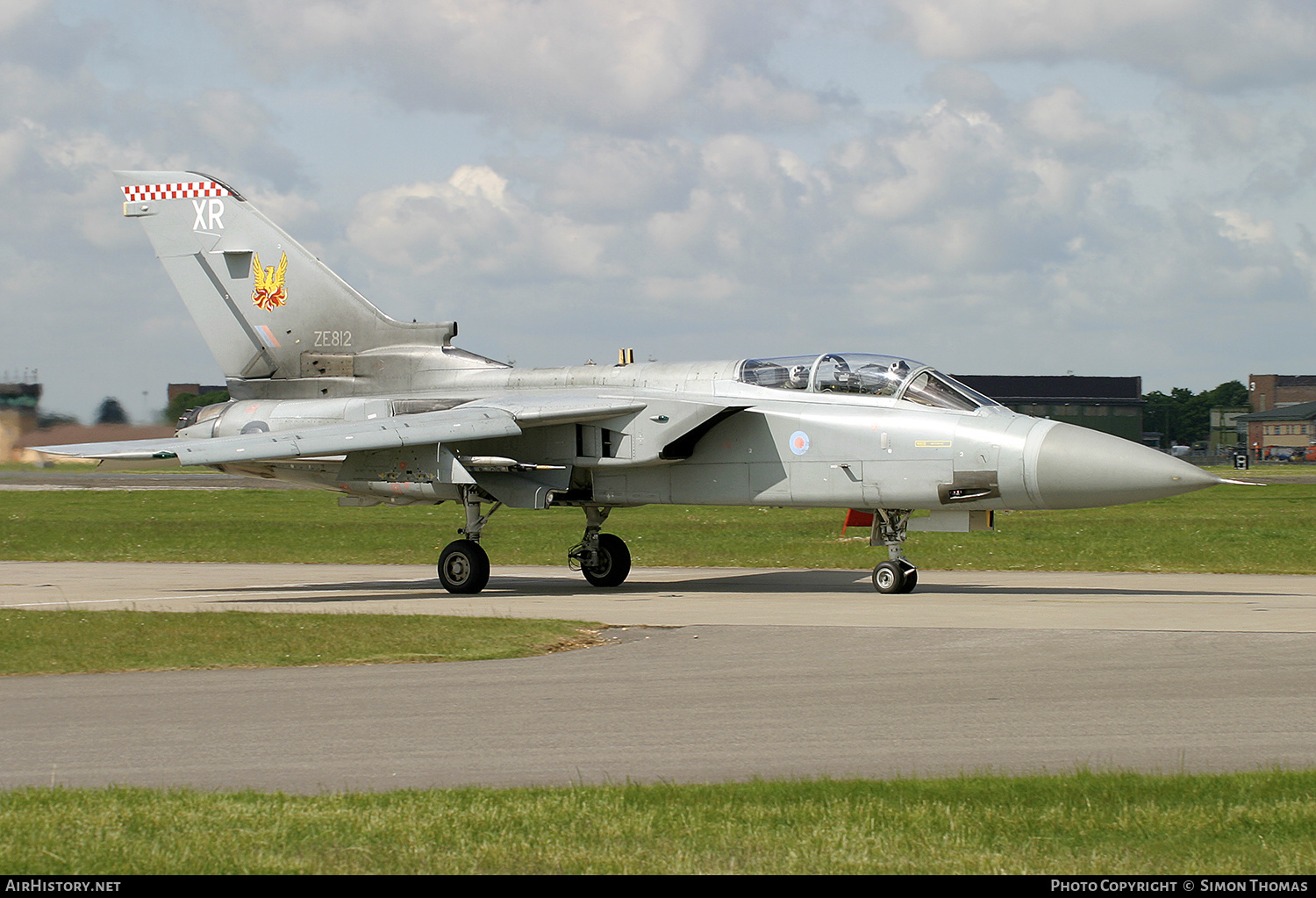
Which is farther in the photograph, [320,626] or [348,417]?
[348,417]

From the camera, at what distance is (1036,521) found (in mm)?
31344

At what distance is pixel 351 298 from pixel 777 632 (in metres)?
10.3

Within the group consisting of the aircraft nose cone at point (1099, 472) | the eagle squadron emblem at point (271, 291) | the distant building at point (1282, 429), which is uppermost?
the distant building at point (1282, 429)

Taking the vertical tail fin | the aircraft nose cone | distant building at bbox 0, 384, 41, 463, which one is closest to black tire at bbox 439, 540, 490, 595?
the vertical tail fin

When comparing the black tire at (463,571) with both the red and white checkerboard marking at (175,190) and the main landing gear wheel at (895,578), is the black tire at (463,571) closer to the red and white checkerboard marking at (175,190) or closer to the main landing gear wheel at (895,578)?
the main landing gear wheel at (895,578)

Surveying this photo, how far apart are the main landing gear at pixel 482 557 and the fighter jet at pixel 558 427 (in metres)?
0.03

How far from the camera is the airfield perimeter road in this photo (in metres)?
7.13

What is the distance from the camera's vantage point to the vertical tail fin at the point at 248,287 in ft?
66.3

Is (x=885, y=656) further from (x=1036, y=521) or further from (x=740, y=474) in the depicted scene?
(x=1036, y=521)

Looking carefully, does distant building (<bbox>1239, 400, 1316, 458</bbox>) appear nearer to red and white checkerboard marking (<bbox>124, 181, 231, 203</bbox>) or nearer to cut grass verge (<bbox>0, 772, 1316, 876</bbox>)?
red and white checkerboard marking (<bbox>124, 181, 231, 203</bbox>)

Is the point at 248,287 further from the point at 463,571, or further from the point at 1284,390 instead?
the point at 1284,390

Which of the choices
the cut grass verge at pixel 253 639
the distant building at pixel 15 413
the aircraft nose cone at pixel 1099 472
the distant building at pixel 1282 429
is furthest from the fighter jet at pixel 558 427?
the distant building at pixel 1282 429

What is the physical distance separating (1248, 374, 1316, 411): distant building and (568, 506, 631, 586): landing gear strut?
15439 cm
